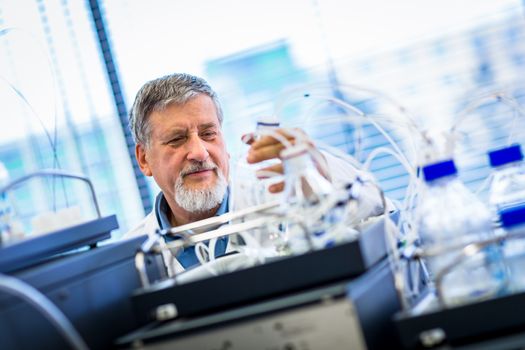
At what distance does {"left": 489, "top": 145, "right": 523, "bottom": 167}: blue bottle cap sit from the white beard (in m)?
1.01

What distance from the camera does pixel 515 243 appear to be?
3.32ft

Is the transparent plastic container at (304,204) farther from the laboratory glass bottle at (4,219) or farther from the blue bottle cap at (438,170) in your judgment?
the laboratory glass bottle at (4,219)

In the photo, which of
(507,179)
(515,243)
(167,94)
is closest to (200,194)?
(167,94)

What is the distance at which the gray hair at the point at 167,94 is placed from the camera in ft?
6.39

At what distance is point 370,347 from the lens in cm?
78

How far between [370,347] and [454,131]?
1.16 ft

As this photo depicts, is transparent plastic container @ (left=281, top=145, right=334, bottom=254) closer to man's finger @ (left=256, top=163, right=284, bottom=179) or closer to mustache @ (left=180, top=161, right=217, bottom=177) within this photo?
man's finger @ (left=256, top=163, right=284, bottom=179)

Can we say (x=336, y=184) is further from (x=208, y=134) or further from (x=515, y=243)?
(x=208, y=134)

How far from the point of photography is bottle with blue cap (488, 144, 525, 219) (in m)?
1.07

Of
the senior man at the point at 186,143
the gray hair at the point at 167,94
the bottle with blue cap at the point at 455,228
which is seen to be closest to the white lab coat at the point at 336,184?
the senior man at the point at 186,143

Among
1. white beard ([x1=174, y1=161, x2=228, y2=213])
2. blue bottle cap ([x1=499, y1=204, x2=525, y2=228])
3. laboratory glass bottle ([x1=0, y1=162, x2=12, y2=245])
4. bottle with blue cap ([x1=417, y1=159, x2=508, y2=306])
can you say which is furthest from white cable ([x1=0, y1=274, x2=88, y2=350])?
white beard ([x1=174, y1=161, x2=228, y2=213])

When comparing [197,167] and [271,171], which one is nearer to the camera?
[271,171]

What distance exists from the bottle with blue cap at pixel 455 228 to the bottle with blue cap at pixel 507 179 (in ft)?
0.38

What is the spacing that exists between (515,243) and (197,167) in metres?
1.12
